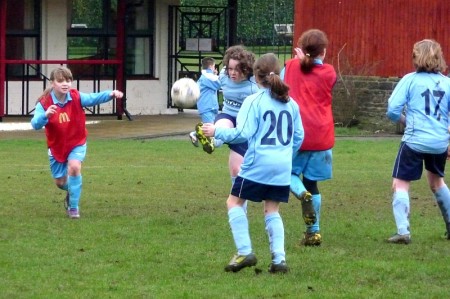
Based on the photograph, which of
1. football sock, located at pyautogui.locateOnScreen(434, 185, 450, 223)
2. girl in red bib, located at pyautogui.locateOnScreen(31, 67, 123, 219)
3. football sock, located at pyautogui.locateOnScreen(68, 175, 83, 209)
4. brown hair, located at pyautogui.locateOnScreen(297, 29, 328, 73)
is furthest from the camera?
football sock, located at pyautogui.locateOnScreen(68, 175, 83, 209)

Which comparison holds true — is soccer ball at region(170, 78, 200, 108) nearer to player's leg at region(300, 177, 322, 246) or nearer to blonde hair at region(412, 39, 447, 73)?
player's leg at region(300, 177, 322, 246)

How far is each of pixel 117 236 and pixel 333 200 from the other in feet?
12.0

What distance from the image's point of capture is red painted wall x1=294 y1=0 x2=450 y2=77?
23.6 meters

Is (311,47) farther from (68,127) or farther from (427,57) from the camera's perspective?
(68,127)

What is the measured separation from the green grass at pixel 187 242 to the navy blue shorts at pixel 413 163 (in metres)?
0.60

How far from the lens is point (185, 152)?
19031mm

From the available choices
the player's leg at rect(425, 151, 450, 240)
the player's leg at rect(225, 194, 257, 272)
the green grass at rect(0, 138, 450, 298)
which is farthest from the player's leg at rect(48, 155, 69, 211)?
the player's leg at rect(425, 151, 450, 240)

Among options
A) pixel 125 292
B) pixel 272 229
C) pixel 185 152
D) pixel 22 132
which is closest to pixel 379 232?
pixel 272 229

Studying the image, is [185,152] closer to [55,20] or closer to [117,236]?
[55,20]

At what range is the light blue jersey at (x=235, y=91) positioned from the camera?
1016cm

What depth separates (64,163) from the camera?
11.3 m

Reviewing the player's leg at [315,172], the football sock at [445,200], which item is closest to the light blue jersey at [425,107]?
the football sock at [445,200]

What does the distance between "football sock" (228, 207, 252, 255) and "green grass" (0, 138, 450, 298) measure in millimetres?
191

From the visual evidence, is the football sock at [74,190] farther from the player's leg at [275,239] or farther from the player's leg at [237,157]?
the player's leg at [275,239]
